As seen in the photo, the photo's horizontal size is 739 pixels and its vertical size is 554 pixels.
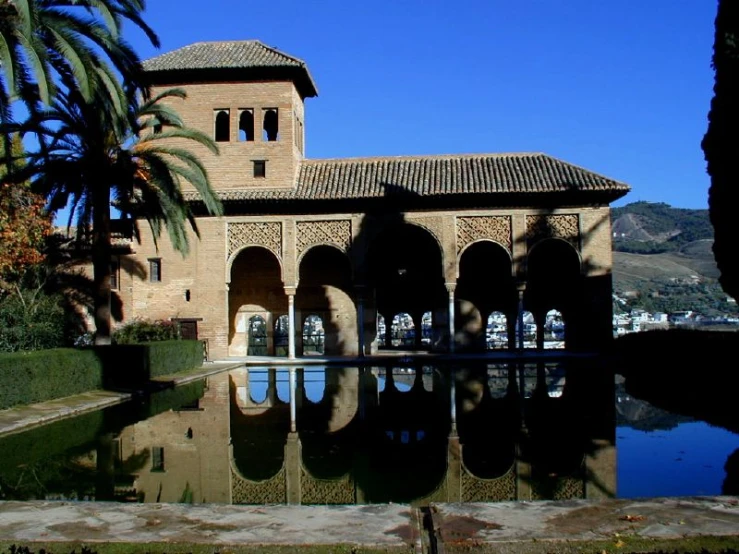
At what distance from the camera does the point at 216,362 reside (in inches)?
1030

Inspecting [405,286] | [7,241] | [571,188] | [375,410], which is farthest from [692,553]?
[405,286]

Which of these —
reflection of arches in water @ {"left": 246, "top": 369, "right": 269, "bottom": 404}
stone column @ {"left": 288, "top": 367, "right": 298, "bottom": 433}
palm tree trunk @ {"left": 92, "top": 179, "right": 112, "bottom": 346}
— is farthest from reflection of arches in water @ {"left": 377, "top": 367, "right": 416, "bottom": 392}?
palm tree trunk @ {"left": 92, "top": 179, "right": 112, "bottom": 346}

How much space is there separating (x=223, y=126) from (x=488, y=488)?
23.7 metres

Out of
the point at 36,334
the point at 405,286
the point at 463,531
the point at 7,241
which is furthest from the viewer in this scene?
the point at 405,286

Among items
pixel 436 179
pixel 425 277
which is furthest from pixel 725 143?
pixel 425 277

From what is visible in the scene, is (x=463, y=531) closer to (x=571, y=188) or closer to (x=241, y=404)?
(x=241, y=404)

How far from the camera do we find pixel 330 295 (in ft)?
96.4

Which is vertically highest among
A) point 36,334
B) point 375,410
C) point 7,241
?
point 7,241

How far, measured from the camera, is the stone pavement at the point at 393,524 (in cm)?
488

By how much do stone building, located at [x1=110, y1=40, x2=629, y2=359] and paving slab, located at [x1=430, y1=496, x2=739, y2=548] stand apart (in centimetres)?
2054

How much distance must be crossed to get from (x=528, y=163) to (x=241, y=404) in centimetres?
1702

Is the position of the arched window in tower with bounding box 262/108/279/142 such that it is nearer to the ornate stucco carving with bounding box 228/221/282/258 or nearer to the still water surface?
the ornate stucco carving with bounding box 228/221/282/258

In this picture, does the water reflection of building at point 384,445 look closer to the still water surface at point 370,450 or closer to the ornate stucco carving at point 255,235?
the still water surface at point 370,450

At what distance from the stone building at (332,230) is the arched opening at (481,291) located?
0.05 meters
